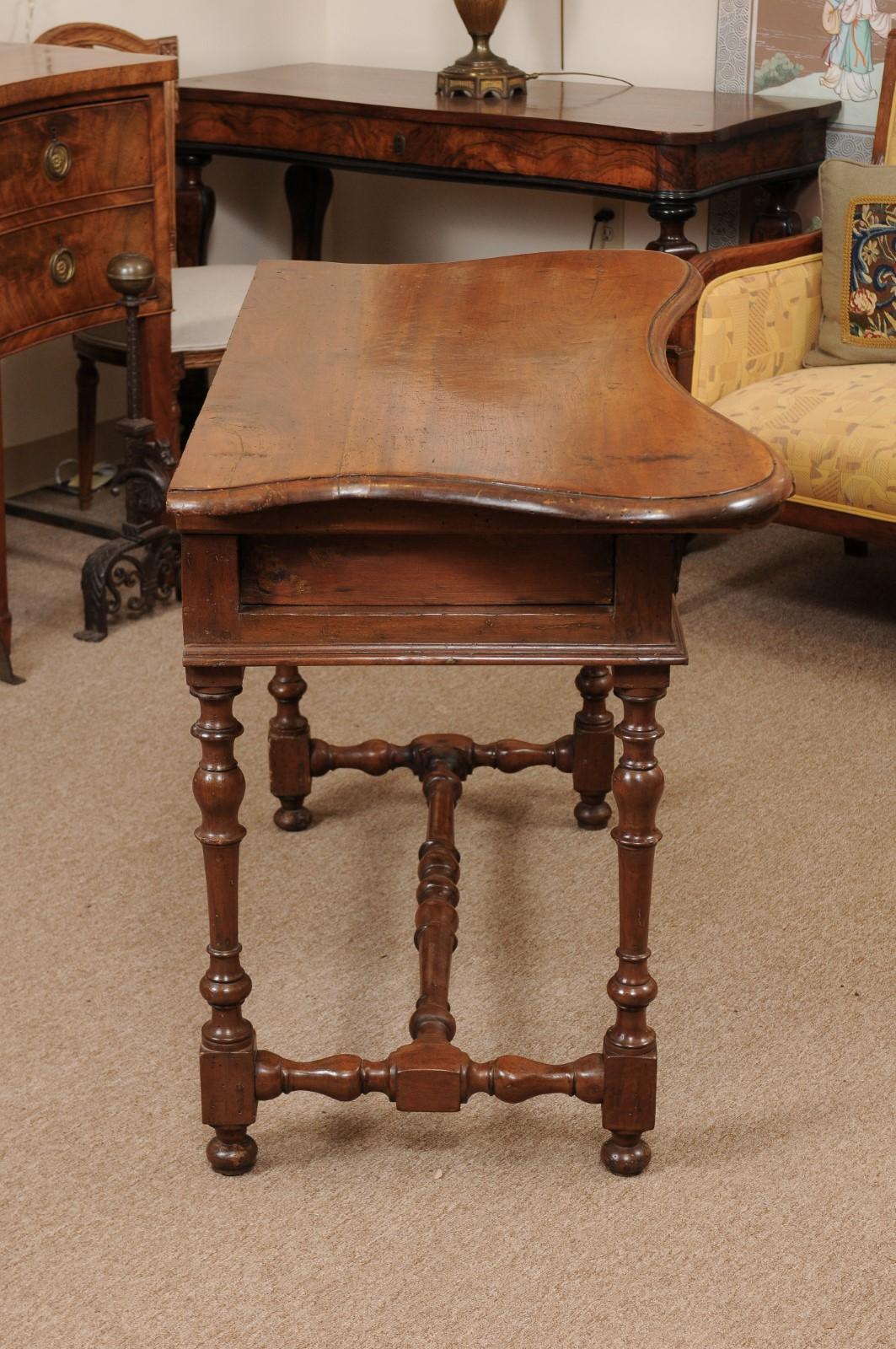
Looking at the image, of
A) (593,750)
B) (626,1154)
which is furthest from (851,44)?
(626,1154)

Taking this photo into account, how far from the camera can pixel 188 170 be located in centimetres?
407

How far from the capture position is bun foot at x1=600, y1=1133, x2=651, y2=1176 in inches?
67.7

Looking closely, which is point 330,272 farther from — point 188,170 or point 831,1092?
point 188,170

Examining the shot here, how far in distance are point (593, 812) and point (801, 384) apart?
1.13m

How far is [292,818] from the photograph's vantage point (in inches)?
95.7

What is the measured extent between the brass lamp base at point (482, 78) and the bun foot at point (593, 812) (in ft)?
7.06

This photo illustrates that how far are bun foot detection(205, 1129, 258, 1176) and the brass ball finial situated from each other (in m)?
1.81

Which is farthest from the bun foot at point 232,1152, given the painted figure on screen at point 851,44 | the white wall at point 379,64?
the painted figure on screen at point 851,44

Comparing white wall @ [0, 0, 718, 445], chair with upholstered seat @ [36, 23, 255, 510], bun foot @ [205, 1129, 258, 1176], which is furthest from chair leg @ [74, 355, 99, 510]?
bun foot @ [205, 1129, 258, 1176]

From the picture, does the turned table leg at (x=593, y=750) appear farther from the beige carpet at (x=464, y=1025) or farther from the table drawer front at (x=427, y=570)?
the table drawer front at (x=427, y=570)

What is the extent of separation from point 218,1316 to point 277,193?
383 cm

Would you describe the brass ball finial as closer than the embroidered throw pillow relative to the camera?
Yes

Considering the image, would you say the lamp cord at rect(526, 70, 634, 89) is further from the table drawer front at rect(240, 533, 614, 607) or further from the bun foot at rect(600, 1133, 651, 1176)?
the bun foot at rect(600, 1133, 651, 1176)

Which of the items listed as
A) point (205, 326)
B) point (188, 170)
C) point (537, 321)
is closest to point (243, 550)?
point (537, 321)
